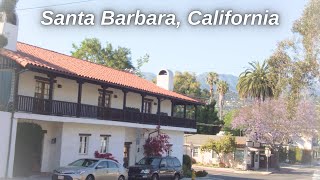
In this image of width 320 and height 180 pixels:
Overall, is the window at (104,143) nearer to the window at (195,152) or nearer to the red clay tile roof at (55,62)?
the red clay tile roof at (55,62)

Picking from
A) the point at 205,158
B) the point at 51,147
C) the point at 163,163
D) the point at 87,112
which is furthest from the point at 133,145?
the point at 205,158

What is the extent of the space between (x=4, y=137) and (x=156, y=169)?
8892mm

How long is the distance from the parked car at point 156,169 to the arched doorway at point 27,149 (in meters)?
5.33

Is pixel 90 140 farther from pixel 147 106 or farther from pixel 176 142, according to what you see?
pixel 176 142

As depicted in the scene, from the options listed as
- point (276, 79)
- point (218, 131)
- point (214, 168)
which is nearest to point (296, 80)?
point (276, 79)

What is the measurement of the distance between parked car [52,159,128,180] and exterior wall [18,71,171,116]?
5253mm

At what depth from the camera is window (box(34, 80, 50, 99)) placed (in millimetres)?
26527

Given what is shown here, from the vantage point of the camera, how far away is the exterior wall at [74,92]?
25.7 metres

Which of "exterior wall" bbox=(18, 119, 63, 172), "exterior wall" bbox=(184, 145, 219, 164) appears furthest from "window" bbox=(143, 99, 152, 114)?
"exterior wall" bbox=(184, 145, 219, 164)

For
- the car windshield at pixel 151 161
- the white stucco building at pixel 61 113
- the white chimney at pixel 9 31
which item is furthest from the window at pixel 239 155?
the white chimney at pixel 9 31

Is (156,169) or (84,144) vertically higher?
(84,144)

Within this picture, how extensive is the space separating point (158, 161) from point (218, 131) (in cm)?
4382

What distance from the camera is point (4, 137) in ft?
74.6

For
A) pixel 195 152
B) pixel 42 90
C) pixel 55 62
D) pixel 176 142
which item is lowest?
pixel 195 152
